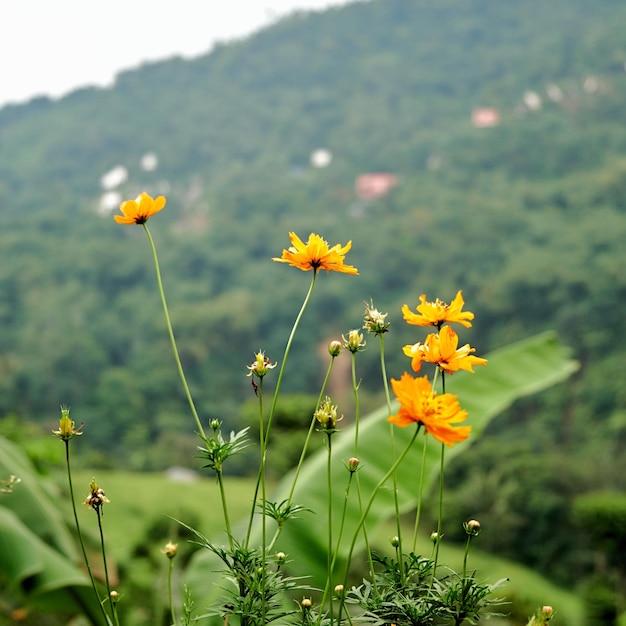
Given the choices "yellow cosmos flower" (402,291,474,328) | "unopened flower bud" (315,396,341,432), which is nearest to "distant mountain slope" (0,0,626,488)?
"yellow cosmos flower" (402,291,474,328)

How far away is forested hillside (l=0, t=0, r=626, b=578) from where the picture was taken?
59.9ft

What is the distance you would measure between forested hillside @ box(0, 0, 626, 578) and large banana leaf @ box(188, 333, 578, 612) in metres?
8.90

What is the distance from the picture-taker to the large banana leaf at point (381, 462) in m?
1.59

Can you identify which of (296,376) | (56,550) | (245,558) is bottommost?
(296,376)

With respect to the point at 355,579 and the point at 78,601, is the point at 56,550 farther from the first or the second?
the point at 355,579

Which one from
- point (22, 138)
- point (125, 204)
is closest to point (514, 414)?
point (125, 204)

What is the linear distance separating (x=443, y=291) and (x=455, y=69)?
2083 centimetres

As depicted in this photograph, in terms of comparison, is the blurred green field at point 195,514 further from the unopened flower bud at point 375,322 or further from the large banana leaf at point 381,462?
the unopened flower bud at point 375,322

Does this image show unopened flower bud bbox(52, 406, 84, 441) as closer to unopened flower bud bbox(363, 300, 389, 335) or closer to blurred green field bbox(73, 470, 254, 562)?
unopened flower bud bbox(363, 300, 389, 335)

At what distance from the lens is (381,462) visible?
195cm

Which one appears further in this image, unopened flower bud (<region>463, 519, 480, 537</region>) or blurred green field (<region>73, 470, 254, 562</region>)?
blurred green field (<region>73, 470, 254, 562</region>)

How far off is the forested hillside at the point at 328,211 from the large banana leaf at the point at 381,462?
8898 millimetres

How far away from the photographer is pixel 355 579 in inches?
249

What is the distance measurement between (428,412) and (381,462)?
147cm
